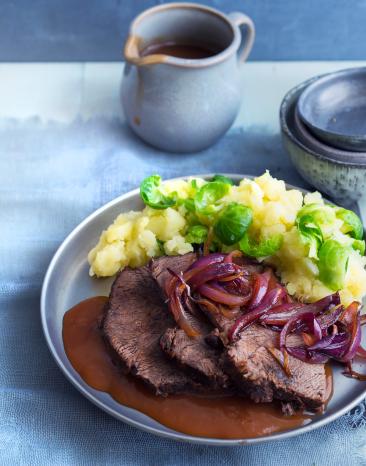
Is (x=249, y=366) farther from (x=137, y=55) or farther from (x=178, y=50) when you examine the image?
(x=178, y=50)

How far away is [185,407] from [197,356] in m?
0.22

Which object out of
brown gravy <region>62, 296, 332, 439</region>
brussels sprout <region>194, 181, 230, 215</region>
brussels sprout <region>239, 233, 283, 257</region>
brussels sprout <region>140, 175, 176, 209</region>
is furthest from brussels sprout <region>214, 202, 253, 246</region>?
brown gravy <region>62, 296, 332, 439</region>

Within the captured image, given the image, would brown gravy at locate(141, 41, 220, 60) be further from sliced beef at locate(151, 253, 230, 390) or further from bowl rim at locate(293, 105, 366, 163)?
sliced beef at locate(151, 253, 230, 390)

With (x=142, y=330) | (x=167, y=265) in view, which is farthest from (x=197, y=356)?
(x=167, y=265)

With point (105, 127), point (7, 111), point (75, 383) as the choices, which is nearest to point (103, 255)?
point (75, 383)

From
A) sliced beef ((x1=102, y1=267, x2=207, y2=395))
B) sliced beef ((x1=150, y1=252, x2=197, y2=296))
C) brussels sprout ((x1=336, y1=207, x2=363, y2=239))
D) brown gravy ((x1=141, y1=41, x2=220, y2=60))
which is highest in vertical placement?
brown gravy ((x1=141, y1=41, x2=220, y2=60))

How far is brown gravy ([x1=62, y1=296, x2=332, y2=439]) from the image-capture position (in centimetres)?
270

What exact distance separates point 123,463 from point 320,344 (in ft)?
3.20

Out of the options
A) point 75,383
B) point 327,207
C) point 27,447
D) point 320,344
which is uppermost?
point 327,207

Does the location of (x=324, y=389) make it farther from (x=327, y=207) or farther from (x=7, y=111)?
(x=7, y=111)

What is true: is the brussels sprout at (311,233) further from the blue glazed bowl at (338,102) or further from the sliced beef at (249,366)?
the blue glazed bowl at (338,102)

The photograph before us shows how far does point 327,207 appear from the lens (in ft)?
10.7

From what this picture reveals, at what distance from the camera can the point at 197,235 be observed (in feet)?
10.8

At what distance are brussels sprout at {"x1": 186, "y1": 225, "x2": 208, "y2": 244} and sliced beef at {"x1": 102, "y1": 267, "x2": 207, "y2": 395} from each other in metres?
0.27
